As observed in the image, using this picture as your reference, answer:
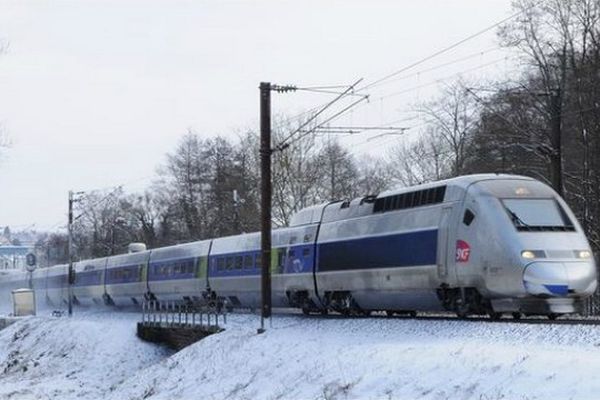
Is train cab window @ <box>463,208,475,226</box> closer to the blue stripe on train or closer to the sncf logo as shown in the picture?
the sncf logo

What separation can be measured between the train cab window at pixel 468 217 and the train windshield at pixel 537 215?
0.77 meters

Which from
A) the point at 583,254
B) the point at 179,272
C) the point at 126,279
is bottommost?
the point at 126,279

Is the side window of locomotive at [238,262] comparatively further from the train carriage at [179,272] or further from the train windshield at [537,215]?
the train windshield at [537,215]

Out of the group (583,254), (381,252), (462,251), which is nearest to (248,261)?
(381,252)

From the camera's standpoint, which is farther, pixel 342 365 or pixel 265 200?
pixel 265 200

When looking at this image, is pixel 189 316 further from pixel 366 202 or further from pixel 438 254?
pixel 438 254

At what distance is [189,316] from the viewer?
36750 millimetres

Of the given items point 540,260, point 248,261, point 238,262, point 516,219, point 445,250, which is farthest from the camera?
point 238,262

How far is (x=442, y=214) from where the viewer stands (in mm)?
21844

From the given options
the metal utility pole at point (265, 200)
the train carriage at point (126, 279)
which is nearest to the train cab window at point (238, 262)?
the metal utility pole at point (265, 200)

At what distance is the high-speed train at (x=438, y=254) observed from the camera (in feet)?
63.1

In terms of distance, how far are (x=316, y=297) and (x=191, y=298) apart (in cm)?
1363

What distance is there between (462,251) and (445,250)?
0.77m

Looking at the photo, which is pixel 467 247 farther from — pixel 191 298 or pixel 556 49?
pixel 556 49
